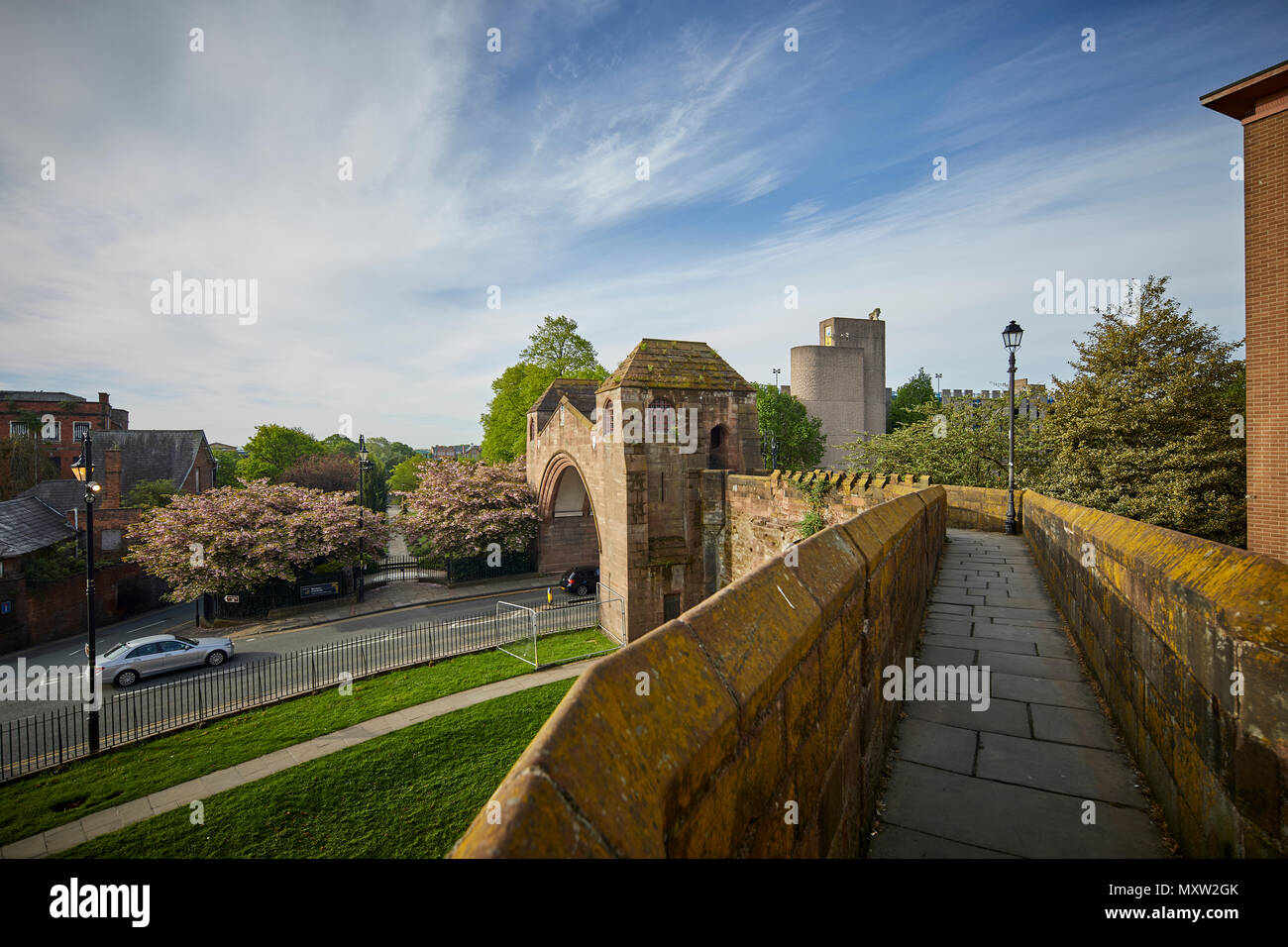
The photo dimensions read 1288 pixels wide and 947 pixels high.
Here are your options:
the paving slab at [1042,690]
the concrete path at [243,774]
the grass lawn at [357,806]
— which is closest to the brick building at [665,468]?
the concrete path at [243,774]

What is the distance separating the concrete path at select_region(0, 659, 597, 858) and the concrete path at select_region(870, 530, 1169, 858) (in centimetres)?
432

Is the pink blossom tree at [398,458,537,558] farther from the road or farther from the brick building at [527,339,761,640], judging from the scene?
the brick building at [527,339,761,640]

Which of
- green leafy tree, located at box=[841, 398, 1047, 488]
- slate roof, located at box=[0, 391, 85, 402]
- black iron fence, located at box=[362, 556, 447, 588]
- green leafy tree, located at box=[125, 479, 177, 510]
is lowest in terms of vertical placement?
black iron fence, located at box=[362, 556, 447, 588]

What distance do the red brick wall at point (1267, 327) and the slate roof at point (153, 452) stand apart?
→ 44.0m

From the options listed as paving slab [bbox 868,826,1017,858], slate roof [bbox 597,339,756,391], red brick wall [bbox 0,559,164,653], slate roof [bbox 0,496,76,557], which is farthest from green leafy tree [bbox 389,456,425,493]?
paving slab [bbox 868,826,1017,858]

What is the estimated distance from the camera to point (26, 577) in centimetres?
2008

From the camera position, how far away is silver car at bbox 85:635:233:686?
48.5 feet

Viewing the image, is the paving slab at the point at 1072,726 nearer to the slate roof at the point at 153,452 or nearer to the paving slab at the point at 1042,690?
the paving slab at the point at 1042,690

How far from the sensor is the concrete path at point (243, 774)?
28.2 ft

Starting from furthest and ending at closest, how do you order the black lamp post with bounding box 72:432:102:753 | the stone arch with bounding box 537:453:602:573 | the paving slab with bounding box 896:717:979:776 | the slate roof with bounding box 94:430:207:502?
the slate roof with bounding box 94:430:207:502 < the stone arch with bounding box 537:453:602:573 < the black lamp post with bounding box 72:432:102:753 < the paving slab with bounding box 896:717:979:776

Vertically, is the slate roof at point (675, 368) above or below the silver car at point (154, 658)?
above
